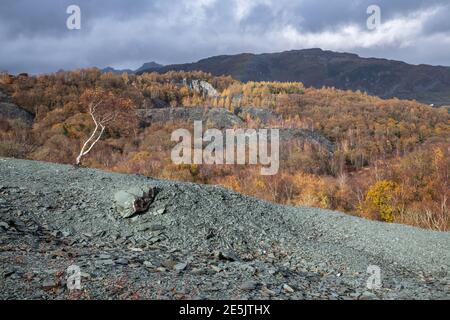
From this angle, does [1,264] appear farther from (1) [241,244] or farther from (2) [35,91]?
(2) [35,91]

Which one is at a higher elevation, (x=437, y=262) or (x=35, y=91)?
(x=35, y=91)

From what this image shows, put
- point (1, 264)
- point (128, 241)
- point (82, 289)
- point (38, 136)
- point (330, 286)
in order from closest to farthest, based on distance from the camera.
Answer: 1. point (82, 289)
2. point (1, 264)
3. point (330, 286)
4. point (128, 241)
5. point (38, 136)

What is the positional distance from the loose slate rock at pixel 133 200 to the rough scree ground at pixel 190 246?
0.65ft

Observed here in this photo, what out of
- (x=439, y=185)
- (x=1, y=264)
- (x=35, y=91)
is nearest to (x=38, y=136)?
(x=35, y=91)

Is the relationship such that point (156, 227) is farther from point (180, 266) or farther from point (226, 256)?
point (180, 266)

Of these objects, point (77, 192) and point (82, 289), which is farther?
point (77, 192)

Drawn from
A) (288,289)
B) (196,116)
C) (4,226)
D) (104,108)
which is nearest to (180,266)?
(288,289)

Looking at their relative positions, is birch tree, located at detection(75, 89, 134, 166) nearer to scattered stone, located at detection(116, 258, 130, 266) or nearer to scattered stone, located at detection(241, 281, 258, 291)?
scattered stone, located at detection(116, 258, 130, 266)

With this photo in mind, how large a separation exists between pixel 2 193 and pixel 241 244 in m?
6.59

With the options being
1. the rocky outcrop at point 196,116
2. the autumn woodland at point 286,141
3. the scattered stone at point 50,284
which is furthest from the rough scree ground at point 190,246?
the rocky outcrop at point 196,116

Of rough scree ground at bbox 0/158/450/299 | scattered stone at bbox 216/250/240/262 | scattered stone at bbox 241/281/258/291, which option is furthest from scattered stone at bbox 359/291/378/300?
scattered stone at bbox 216/250/240/262

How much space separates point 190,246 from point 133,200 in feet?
7.76

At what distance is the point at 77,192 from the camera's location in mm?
12180

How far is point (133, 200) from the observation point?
449 inches
